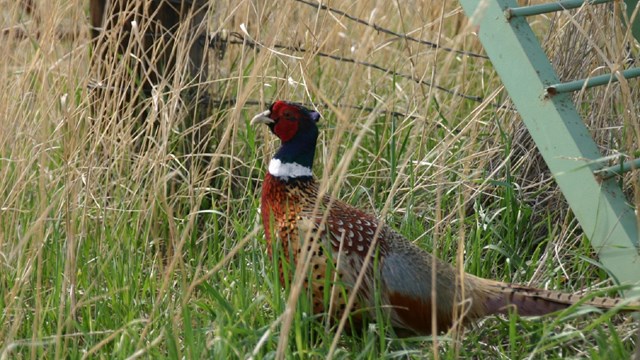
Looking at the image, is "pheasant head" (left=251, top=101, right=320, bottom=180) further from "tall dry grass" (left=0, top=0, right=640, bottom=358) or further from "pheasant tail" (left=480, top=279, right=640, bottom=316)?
"pheasant tail" (left=480, top=279, right=640, bottom=316)

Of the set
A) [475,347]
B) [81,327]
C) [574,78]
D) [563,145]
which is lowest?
[81,327]

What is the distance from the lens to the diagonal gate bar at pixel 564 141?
3.12 metres

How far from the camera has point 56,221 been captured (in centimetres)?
345

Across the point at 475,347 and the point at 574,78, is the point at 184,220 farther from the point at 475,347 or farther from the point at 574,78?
the point at 574,78

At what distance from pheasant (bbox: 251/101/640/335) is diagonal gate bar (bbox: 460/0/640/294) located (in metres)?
0.20

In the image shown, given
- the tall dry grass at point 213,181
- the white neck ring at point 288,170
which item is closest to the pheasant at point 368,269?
the white neck ring at point 288,170

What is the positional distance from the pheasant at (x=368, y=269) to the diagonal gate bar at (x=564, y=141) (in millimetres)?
197

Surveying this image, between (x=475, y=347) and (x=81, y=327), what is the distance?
1.16 metres

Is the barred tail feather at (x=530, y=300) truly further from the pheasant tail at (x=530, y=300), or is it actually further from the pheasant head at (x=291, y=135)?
the pheasant head at (x=291, y=135)

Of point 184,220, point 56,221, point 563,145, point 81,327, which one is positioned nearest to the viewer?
point 81,327

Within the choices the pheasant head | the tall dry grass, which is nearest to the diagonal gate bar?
the tall dry grass

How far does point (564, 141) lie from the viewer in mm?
3154

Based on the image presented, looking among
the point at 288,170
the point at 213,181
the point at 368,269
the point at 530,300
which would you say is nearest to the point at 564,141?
the point at 530,300

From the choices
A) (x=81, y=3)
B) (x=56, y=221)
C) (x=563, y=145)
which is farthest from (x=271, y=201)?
(x=81, y=3)
